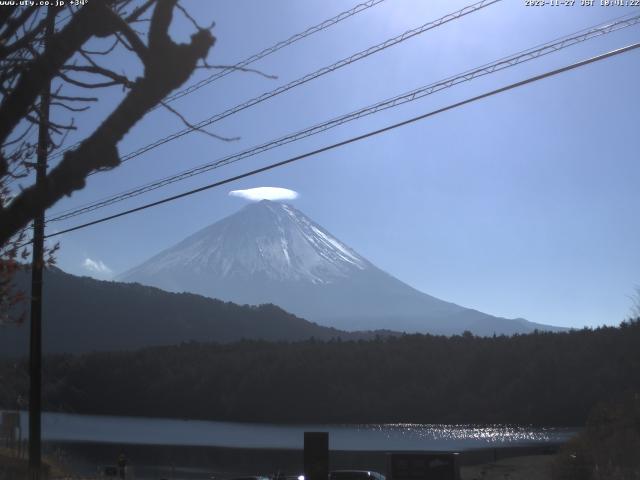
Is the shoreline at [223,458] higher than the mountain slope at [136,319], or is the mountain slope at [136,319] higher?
the mountain slope at [136,319]

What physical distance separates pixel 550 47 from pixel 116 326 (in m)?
151

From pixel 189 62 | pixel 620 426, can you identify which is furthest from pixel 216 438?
pixel 189 62

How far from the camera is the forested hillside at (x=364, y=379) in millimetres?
91688

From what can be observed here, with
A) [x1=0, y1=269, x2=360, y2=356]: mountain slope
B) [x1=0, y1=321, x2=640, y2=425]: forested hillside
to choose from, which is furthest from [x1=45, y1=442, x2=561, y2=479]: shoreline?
[x1=0, y1=269, x2=360, y2=356]: mountain slope

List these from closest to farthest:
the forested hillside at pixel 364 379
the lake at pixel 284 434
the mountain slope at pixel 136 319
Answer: the lake at pixel 284 434, the forested hillside at pixel 364 379, the mountain slope at pixel 136 319

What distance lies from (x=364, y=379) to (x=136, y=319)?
6478 centimetres

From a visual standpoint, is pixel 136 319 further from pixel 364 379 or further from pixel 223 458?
pixel 223 458

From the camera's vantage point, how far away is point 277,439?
76062mm

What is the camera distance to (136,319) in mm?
158875

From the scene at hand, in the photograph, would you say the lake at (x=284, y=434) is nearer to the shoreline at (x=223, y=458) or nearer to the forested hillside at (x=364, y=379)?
the shoreline at (x=223, y=458)

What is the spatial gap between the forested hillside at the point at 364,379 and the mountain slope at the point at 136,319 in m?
28.4

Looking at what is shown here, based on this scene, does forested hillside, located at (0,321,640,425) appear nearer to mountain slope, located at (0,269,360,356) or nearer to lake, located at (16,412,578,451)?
lake, located at (16,412,578,451)

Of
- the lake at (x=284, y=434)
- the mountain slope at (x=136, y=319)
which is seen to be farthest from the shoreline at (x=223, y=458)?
the mountain slope at (x=136, y=319)

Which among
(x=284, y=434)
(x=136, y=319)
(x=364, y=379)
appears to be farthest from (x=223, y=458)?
(x=136, y=319)
